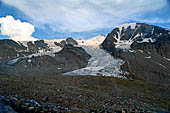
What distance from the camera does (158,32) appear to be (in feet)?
379

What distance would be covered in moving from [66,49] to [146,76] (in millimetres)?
52419

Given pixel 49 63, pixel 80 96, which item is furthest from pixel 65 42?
pixel 80 96

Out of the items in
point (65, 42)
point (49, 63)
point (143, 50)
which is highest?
point (65, 42)

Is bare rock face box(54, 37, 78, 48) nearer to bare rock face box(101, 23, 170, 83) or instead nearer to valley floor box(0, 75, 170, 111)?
bare rock face box(101, 23, 170, 83)

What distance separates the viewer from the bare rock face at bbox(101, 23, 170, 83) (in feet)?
202

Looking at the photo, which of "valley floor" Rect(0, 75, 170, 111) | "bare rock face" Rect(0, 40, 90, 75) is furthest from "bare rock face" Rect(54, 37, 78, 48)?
"valley floor" Rect(0, 75, 170, 111)

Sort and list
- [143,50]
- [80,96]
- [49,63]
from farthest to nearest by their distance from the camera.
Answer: [143,50] → [49,63] → [80,96]

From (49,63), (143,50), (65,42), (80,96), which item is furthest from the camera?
(65,42)

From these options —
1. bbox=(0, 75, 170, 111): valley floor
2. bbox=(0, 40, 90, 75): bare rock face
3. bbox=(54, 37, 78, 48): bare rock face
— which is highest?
bbox=(54, 37, 78, 48): bare rock face

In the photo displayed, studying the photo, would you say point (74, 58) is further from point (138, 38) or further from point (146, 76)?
point (138, 38)

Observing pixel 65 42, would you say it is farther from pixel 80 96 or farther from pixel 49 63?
pixel 80 96

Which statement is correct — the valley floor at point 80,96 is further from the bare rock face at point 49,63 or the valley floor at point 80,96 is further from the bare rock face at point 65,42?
the bare rock face at point 65,42

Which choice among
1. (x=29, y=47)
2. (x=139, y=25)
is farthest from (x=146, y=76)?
(x=29, y=47)

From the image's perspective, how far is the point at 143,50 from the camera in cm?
9450
